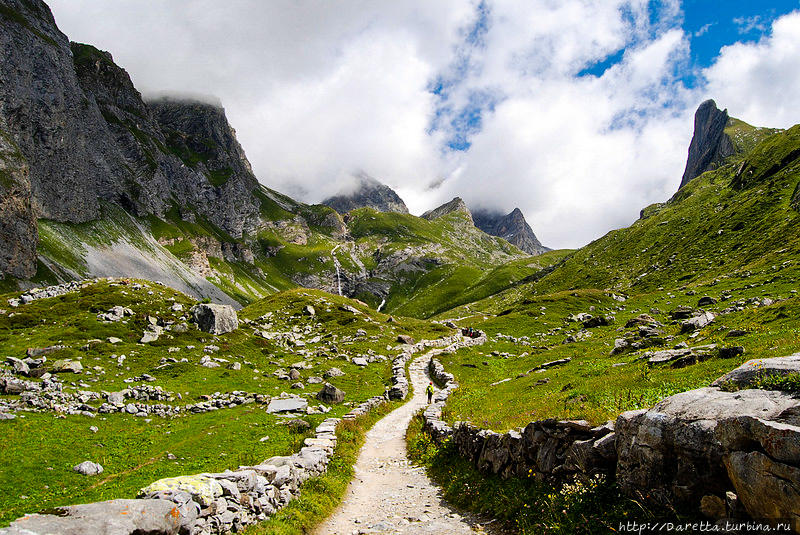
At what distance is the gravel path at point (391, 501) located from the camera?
14.0m

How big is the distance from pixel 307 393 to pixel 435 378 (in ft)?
57.4

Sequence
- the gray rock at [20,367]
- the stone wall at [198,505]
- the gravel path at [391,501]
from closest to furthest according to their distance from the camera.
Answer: the stone wall at [198,505] → the gravel path at [391,501] → the gray rock at [20,367]

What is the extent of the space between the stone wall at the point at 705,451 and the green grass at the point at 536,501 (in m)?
0.45

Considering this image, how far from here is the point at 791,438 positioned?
6.50 m

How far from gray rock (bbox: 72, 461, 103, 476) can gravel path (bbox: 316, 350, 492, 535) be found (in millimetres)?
9915

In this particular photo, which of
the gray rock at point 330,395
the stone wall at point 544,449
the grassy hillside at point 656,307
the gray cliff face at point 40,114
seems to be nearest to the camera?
the stone wall at point 544,449

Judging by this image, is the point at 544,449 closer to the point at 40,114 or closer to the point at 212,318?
the point at 212,318

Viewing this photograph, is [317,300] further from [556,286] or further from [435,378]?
[556,286]

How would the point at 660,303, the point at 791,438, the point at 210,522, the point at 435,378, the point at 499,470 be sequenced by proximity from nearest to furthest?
1. the point at 791,438
2. the point at 210,522
3. the point at 499,470
4. the point at 435,378
5. the point at 660,303

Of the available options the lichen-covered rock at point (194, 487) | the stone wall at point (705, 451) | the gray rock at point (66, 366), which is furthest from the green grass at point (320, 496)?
the gray rock at point (66, 366)

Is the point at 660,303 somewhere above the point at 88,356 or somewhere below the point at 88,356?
below

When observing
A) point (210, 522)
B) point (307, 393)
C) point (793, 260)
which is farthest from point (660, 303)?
point (210, 522)

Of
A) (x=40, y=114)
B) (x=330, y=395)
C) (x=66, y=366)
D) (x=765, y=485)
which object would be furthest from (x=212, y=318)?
(x=40, y=114)

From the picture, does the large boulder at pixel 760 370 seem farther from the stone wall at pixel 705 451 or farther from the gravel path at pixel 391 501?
the gravel path at pixel 391 501
